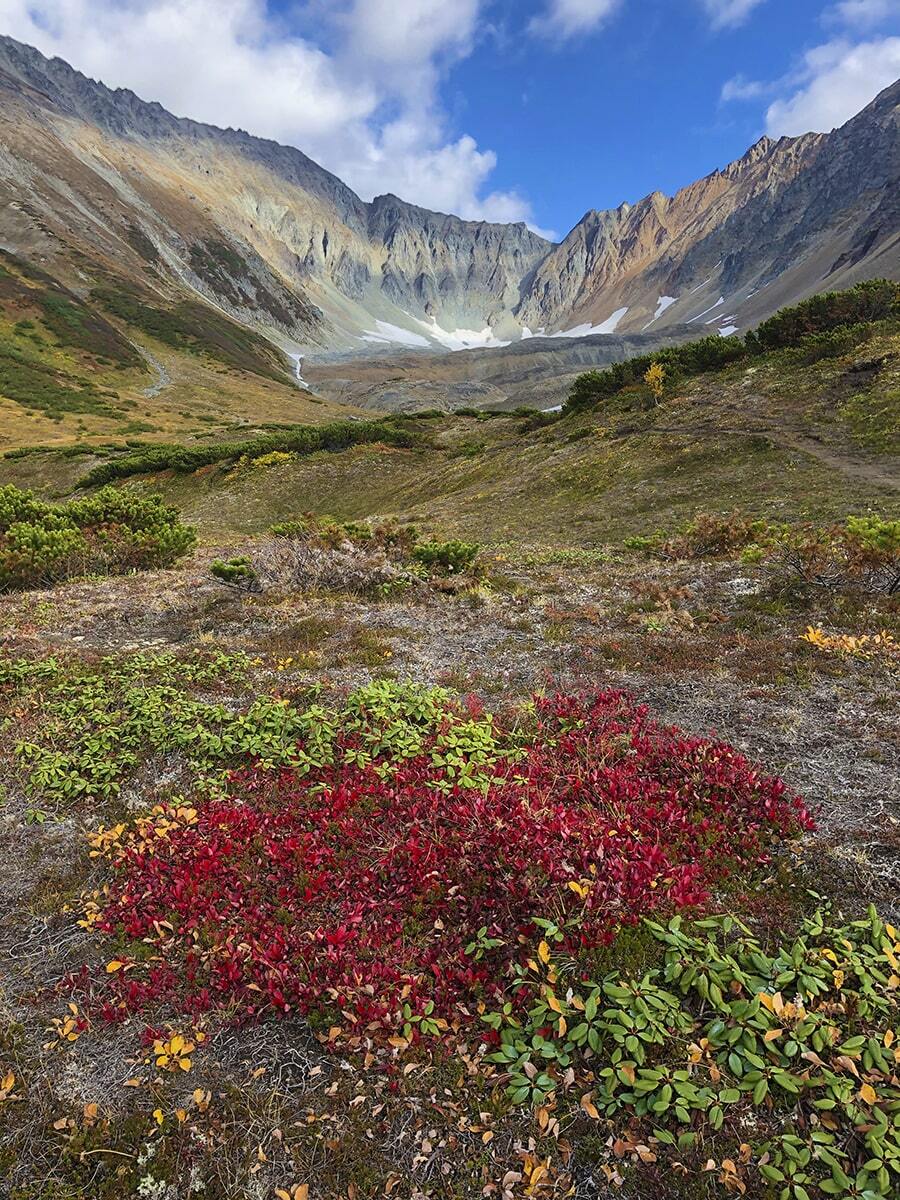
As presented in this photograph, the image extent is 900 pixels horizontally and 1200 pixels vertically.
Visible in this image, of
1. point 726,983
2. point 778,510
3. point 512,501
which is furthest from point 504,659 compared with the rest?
point 512,501

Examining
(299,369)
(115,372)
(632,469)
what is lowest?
(632,469)

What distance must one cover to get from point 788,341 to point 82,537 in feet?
135

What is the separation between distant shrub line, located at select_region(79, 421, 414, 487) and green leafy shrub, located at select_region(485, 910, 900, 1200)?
4659cm

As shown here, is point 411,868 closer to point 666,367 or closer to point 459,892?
point 459,892

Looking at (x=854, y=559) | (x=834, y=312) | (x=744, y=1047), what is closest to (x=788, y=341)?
(x=834, y=312)

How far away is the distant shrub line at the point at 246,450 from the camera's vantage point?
45344mm

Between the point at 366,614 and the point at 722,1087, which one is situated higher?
the point at 366,614

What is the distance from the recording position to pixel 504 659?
33.1ft

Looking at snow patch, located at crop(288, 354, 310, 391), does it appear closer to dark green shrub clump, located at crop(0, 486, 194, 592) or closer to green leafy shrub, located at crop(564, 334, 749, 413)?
green leafy shrub, located at crop(564, 334, 749, 413)

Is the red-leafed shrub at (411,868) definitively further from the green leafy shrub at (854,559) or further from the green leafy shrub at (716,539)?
the green leafy shrub at (716,539)

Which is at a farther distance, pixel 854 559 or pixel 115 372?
pixel 115 372

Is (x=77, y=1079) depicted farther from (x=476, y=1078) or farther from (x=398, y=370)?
(x=398, y=370)

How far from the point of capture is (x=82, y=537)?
54.3 feet

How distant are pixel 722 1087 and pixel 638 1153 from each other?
65 cm
